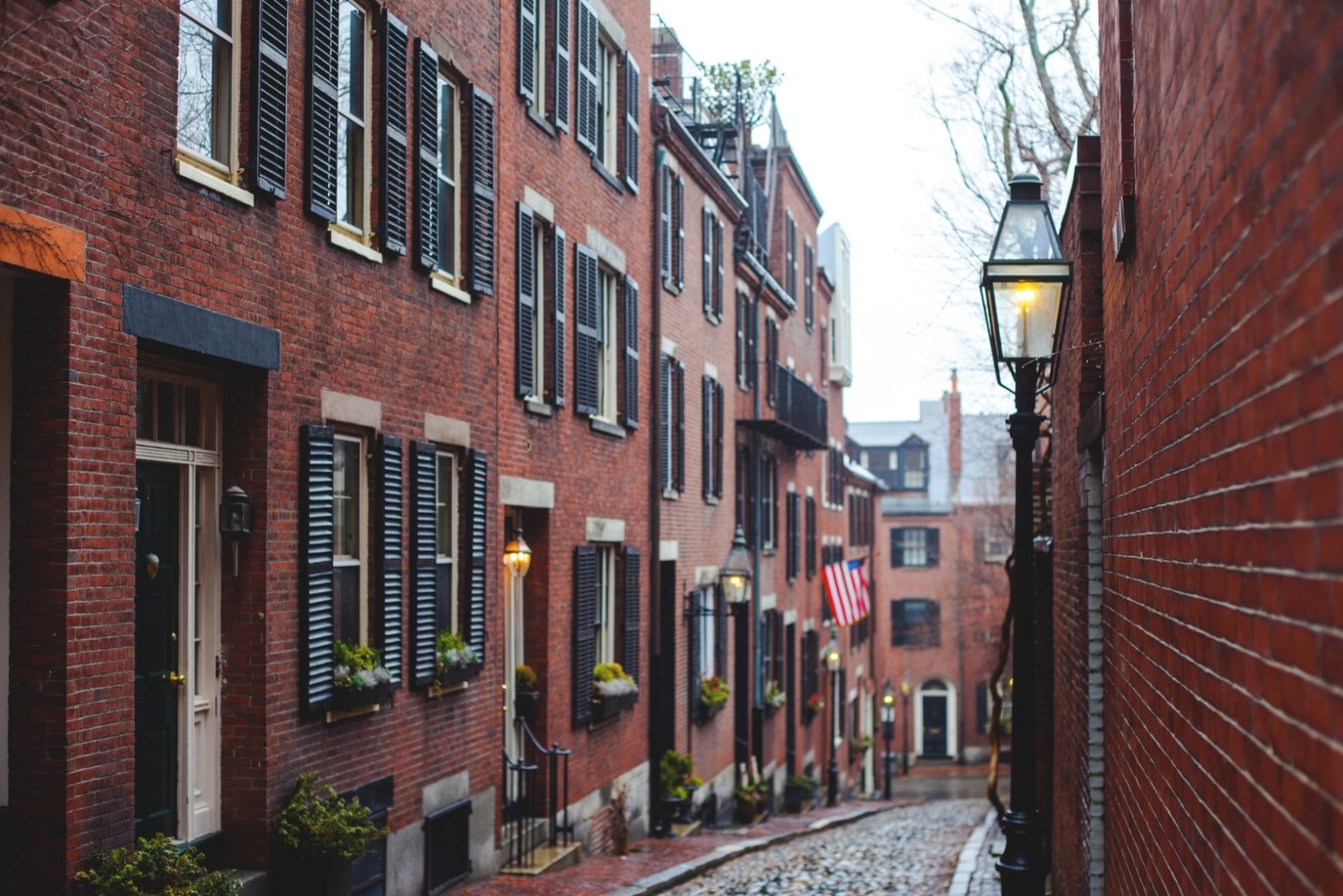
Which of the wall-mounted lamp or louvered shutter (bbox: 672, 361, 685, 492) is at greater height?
louvered shutter (bbox: 672, 361, 685, 492)

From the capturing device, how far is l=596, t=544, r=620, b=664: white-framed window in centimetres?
1864

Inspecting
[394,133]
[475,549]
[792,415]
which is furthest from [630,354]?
[792,415]

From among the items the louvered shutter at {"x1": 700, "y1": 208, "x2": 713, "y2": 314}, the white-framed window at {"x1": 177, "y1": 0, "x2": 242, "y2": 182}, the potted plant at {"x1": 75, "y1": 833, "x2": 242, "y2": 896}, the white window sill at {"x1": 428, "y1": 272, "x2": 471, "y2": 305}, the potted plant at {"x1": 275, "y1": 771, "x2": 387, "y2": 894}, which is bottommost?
the potted plant at {"x1": 275, "y1": 771, "x2": 387, "y2": 894}

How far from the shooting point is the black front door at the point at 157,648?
9.00 metres

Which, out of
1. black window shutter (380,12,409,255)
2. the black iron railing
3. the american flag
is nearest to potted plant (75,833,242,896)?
black window shutter (380,12,409,255)

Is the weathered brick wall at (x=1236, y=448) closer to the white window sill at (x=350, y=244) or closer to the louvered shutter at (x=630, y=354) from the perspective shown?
the white window sill at (x=350, y=244)

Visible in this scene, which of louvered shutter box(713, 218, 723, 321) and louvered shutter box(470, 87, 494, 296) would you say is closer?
louvered shutter box(470, 87, 494, 296)

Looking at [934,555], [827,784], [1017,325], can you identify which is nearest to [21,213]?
[1017,325]

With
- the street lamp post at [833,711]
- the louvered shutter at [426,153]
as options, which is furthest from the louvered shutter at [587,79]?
the street lamp post at [833,711]

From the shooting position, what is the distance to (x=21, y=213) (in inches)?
285

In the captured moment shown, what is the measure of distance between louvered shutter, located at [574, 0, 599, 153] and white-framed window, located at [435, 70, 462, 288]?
378 centimetres

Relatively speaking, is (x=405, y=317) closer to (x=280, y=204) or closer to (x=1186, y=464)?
(x=280, y=204)

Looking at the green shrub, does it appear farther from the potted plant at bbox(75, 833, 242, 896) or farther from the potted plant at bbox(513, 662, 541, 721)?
the potted plant at bbox(513, 662, 541, 721)

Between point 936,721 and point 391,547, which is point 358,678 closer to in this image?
point 391,547
